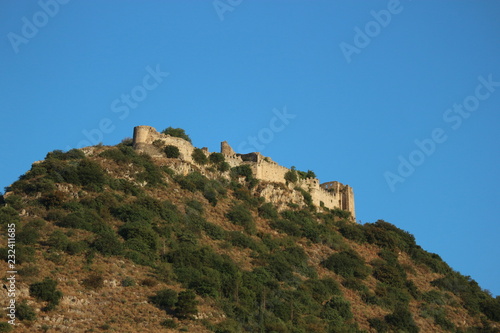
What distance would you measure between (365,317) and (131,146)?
2400 centimetres

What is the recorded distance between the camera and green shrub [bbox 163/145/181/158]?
6600 cm

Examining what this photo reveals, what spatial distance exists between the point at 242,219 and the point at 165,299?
17834 mm

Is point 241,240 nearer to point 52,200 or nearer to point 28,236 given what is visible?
point 52,200

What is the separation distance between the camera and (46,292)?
42.3 meters

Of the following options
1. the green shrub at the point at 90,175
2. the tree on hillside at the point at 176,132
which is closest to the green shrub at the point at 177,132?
the tree on hillside at the point at 176,132

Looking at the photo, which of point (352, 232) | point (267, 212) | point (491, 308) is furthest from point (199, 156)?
point (491, 308)

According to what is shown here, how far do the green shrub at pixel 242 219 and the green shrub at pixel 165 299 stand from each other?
16356 millimetres

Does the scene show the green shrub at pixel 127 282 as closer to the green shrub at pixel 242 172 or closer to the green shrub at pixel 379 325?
the green shrub at pixel 379 325

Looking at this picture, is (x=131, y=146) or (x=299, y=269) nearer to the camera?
(x=299, y=269)

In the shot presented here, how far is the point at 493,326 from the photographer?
62219 millimetres

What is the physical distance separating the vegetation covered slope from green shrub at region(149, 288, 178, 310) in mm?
68

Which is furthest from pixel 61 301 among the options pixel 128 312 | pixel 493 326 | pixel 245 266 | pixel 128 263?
pixel 493 326

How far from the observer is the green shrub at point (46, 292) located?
4215 centimetres

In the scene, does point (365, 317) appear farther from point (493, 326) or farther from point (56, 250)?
point (56, 250)
